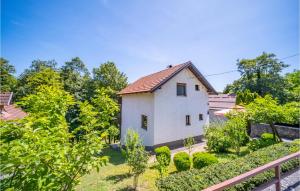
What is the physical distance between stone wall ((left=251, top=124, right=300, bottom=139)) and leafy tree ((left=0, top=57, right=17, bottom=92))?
4313 centimetres

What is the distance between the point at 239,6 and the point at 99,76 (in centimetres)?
2417

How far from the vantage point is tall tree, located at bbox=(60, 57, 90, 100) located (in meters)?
28.6

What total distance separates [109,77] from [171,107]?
1646 cm

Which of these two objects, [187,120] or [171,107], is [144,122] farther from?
[187,120]

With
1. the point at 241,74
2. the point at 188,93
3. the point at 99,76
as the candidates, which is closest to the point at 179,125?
the point at 188,93

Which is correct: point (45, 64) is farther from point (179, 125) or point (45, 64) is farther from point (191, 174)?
point (191, 174)

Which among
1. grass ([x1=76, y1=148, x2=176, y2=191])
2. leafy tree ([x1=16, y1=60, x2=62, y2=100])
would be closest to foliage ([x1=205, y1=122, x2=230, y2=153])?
grass ([x1=76, y1=148, x2=176, y2=191])

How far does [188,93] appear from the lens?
17406 millimetres

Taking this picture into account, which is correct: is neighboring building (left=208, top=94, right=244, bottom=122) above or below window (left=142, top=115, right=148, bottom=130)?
above

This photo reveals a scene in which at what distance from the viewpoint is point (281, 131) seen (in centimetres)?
1650

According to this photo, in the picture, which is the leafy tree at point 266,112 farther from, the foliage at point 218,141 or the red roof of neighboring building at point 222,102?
the red roof of neighboring building at point 222,102

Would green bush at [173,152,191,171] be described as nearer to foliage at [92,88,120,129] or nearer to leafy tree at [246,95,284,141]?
foliage at [92,88,120,129]

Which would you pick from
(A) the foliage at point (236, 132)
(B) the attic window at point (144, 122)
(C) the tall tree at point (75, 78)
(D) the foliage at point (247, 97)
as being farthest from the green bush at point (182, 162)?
(C) the tall tree at point (75, 78)

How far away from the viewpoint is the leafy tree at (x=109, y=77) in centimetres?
2946
